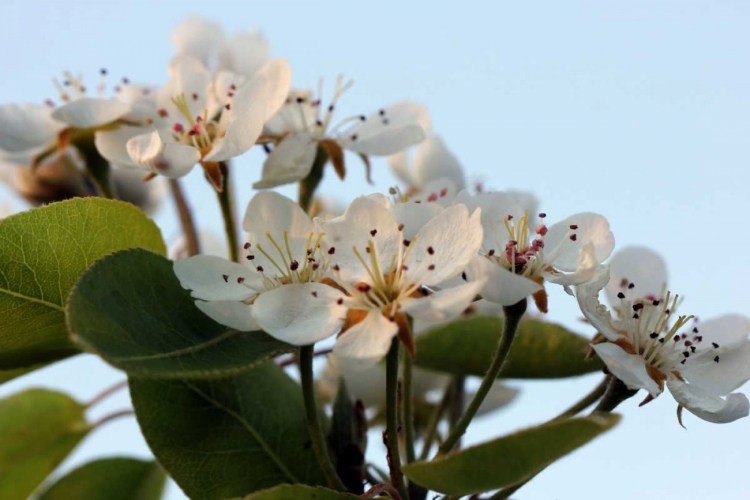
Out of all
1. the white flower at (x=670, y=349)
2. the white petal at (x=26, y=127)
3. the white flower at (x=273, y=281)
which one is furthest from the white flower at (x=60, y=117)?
the white flower at (x=670, y=349)

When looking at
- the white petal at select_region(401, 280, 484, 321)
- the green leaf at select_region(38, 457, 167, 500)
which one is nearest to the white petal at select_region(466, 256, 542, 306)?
the white petal at select_region(401, 280, 484, 321)

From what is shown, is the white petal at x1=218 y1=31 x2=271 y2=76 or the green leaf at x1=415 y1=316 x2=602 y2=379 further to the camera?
the white petal at x1=218 y1=31 x2=271 y2=76

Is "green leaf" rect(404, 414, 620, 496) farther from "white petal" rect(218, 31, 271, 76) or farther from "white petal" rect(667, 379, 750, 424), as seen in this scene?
"white petal" rect(218, 31, 271, 76)

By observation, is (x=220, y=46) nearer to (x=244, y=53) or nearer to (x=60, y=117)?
(x=244, y=53)

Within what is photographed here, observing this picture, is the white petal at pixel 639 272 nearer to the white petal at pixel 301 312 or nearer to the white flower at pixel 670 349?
the white flower at pixel 670 349

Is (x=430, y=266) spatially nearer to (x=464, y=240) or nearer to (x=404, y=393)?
(x=464, y=240)

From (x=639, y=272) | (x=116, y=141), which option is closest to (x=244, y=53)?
(x=116, y=141)
